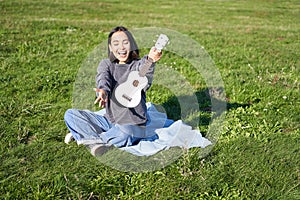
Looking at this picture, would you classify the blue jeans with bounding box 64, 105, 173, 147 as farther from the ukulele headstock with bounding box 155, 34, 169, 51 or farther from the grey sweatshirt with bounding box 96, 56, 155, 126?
the ukulele headstock with bounding box 155, 34, 169, 51

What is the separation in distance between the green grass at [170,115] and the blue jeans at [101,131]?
0.79 feet

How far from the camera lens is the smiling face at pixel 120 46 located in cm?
548

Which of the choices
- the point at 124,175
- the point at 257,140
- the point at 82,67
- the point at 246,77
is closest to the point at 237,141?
the point at 257,140

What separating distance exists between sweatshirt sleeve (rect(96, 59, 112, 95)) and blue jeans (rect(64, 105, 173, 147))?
1.58ft

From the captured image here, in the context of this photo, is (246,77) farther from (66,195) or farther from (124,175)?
(66,195)

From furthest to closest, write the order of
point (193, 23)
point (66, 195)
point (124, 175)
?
point (193, 23)
point (124, 175)
point (66, 195)

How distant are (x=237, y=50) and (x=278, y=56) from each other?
45.7 inches

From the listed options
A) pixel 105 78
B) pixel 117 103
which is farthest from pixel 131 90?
pixel 105 78

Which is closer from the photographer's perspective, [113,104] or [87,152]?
[87,152]

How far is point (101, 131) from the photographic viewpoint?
5551 mm

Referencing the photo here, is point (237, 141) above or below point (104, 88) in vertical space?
below

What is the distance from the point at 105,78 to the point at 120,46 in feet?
1.68

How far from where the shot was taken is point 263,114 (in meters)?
6.39

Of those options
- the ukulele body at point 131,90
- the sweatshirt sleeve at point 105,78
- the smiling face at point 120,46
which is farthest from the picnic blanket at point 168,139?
the smiling face at point 120,46
